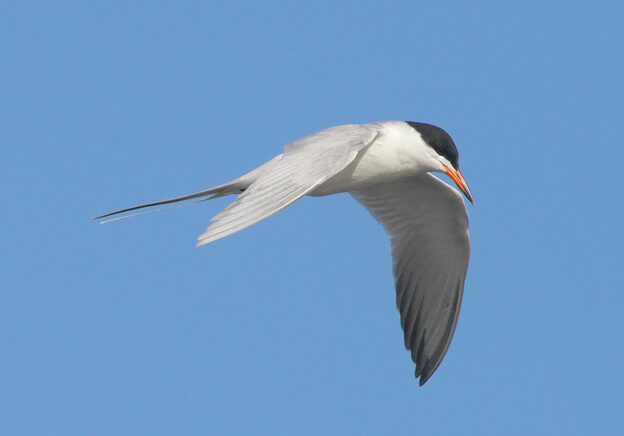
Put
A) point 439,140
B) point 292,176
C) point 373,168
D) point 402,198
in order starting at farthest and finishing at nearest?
point 402,198
point 439,140
point 373,168
point 292,176

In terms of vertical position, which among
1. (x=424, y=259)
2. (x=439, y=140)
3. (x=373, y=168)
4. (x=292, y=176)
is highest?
(x=439, y=140)

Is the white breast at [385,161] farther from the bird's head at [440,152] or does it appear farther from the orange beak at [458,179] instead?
the orange beak at [458,179]

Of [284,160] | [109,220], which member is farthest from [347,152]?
[109,220]

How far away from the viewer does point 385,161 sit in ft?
22.2

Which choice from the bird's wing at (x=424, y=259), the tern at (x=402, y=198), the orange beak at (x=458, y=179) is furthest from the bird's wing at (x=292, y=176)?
the bird's wing at (x=424, y=259)

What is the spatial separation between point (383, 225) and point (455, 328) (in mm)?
1129

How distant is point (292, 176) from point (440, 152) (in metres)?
1.72

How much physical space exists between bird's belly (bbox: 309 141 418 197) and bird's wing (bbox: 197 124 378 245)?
7.9 inches

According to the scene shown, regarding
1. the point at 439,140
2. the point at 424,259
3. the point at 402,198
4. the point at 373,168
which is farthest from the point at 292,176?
the point at 424,259

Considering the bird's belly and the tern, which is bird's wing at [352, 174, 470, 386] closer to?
the tern

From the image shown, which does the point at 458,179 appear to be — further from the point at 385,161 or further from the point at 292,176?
the point at 292,176

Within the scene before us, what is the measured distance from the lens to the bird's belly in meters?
6.71

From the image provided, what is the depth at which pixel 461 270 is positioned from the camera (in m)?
8.11

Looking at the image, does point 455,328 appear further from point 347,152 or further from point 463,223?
point 347,152
